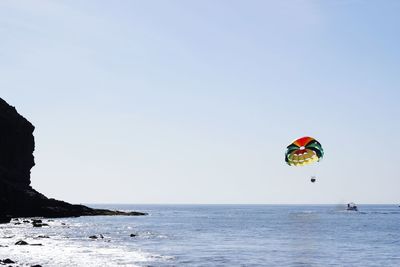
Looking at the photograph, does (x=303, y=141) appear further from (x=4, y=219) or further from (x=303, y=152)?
(x=4, y=219)

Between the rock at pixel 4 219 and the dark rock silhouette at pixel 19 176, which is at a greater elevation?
the dark rock silhouette at pixel 19 176

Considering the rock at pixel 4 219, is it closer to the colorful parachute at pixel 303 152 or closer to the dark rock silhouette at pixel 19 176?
the dark rock silhouette at pixel 19 176

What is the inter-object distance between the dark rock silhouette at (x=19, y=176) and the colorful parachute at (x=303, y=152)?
58.9m

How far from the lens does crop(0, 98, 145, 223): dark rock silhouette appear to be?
119 meters

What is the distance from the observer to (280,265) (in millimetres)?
47531

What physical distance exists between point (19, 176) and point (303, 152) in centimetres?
7848

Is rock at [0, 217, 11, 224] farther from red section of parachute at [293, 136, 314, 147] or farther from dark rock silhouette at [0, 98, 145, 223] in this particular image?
red section of parachute at [293, 136, 314, 147]

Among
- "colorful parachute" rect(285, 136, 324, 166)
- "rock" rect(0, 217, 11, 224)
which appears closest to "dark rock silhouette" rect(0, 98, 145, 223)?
"rock" rect(0, 217, 11, 224)

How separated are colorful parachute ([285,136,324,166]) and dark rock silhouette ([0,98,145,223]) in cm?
5893

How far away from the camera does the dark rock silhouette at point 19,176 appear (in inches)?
4702

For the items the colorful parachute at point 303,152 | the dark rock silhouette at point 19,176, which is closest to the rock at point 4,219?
the dark rock silhouette at point 19,176

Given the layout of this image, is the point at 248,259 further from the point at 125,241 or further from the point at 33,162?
the point at 33,162

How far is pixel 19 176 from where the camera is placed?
5408 inches

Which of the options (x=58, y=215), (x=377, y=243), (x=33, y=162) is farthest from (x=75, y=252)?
(x=33, y=162)
